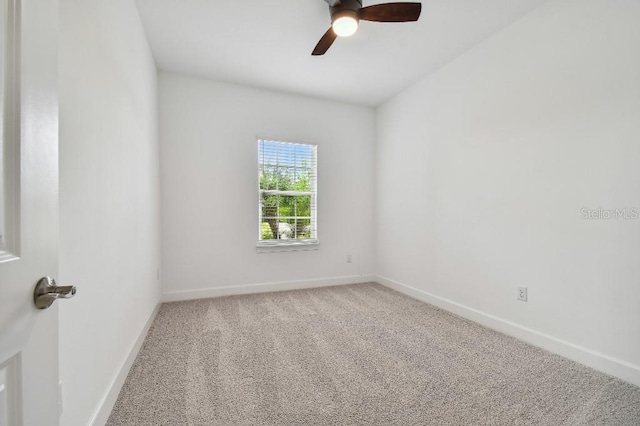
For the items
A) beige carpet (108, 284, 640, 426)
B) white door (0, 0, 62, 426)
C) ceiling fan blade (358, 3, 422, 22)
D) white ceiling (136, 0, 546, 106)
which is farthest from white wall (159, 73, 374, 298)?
→ white door (0, 0, 62, 426)

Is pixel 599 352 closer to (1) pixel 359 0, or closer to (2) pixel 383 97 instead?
(1) pixel 359 0

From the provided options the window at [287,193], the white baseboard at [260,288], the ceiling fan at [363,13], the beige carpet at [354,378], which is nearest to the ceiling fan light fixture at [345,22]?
the ceiling fan at [363,13]

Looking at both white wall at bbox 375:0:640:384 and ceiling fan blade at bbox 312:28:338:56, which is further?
ceiling fan blade at bbox 312:28:338:56

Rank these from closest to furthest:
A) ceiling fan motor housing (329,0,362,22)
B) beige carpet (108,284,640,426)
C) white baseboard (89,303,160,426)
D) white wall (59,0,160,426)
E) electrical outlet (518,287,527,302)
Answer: white wall (59,0,160,426), white baseboard (89,303,160,426), beige carpet (108,284,640,426), ceiling fan motor housing (329,0,362,22), electrical outlet (518,287,527,302)

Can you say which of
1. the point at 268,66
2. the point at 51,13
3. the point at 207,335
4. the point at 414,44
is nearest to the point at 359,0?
the point at 414,44

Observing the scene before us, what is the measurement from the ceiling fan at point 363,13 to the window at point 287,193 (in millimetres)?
1894

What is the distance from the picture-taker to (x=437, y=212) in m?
3.16

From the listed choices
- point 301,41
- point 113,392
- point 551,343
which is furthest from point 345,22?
point 551,343

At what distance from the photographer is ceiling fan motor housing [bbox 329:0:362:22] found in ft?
6.32

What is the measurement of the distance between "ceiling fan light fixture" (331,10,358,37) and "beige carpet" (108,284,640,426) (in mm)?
2375

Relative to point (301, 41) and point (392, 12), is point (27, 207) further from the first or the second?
point (301, 41)

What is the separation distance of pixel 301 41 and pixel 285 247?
7.70 feet

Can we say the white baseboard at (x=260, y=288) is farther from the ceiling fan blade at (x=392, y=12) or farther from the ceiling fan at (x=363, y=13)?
the ceiling fan blade at (x=392, y=12)

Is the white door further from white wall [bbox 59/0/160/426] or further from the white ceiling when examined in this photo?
the white ceiling
